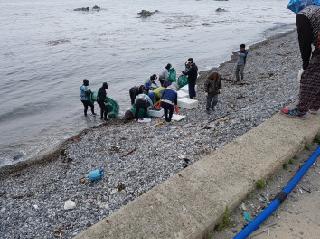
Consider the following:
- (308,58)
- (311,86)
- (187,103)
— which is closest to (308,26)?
(308,58)

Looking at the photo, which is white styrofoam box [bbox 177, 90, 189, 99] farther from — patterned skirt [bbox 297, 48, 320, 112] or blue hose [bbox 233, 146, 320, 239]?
blue hose [bbox 233, 146, 320, 239]

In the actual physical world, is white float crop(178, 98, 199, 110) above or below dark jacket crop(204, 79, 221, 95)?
below

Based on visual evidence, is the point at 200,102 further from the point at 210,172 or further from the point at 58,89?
the point at 58,89

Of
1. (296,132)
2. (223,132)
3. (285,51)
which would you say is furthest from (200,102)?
(285,51)

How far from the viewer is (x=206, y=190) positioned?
577cm

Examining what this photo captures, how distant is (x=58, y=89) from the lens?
82.3ft

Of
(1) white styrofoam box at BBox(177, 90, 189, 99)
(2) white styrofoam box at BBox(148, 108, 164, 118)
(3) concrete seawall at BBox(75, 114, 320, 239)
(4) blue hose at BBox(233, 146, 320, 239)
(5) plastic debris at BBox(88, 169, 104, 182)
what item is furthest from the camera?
(1) white styrofoam box at BBox(177, 90, 189, 99)

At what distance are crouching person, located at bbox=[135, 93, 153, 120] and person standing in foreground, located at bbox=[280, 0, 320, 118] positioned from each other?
7.24 metres

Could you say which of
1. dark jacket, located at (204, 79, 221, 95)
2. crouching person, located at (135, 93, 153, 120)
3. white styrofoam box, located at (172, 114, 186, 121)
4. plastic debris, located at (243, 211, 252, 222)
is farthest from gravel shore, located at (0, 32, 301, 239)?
plastic debris, located at (243, 211, 252, 222)

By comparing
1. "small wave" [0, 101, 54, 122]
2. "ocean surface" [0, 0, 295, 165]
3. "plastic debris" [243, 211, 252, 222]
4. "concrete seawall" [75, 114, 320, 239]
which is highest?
"concrete seawall" [75, 114, 320, 239]

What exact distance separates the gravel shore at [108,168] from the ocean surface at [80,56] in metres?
3.67

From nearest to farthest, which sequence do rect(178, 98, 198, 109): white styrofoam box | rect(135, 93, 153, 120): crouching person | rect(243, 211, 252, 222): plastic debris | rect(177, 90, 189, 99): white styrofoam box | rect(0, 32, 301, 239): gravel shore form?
rect(243, 211, 252, 222): plastic debris
rect(0, 32, 301, 239): gravel shore
rect(135, 93, 153, 120): crouching person
rect(178, 98, 198, 109): white styrofoam box
rect(177, 90, 189, 99): white styrofoam box

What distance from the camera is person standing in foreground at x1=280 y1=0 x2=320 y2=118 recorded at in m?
6.14

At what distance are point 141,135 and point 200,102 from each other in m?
4.86
